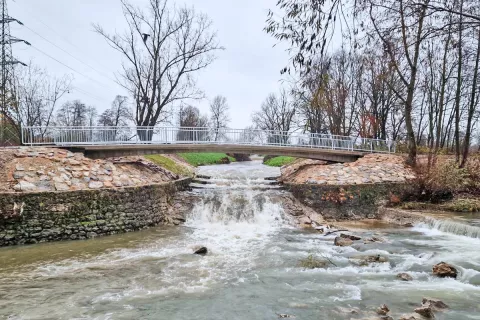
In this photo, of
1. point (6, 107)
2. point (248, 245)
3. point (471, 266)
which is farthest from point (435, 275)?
point (6, 107)

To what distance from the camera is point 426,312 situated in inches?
189

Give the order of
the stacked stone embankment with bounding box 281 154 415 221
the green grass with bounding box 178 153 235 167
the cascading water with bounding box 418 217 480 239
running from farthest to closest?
the green grass with bounding box 178 153 235 167 → the stacked stone embankment with bounding box 281 154 415 221 → the cascading water with bounding box 418 217 480 239

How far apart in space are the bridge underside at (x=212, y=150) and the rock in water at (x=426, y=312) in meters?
12.0

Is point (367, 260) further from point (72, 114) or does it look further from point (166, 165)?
point (72, 114)

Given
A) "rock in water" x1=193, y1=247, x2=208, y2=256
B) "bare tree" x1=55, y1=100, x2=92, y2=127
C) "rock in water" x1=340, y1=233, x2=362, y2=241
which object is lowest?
"rock in water" x1=193, y1=247, x2=208, y2=256

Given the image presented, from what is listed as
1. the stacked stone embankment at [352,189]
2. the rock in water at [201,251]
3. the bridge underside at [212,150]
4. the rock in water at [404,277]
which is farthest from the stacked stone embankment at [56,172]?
the rock in water at [404,277]

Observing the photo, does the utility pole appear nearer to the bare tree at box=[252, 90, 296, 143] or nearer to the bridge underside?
the bridge underside

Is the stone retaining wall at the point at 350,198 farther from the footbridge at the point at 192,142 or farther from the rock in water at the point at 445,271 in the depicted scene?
the rock in water at the point at 445,271

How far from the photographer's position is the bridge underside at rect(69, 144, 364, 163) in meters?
14.5

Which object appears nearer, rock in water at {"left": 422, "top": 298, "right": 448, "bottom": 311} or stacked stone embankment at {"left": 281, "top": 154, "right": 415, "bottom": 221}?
rock in water at {"left": 422, "top": 298, "right": 448, "bottom": 311}

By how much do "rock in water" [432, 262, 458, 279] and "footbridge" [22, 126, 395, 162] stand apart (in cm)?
797

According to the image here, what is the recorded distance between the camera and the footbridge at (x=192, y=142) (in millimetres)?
14102

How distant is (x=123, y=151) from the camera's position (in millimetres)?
14984

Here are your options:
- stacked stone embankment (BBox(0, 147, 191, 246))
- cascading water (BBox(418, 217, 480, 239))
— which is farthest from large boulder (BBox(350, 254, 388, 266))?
stacked stone embankment (BBox(0, 147, 191, 246))
